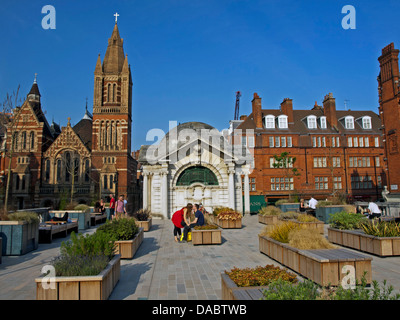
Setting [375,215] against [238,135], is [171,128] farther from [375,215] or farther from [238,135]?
[375,215]

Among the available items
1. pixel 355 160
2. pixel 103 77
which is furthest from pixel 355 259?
pixel 103 77

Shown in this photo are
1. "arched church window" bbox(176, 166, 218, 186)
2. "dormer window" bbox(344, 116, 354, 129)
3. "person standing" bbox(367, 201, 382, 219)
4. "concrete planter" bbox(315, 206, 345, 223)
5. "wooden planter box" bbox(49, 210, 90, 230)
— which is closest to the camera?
"person standing" bbox(367, 201, 382, 219)

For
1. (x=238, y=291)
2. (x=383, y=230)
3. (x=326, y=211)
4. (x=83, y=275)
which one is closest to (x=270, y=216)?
(x=326, y=211)

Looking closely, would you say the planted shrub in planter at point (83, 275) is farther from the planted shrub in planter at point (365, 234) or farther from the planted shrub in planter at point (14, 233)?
the planted shrub in planter at point (365, 234)

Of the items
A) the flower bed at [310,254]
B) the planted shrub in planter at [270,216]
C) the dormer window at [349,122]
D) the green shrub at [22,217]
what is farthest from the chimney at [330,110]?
the green shrub at [22,217]

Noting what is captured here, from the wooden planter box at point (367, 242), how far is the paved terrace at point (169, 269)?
0.28 metres

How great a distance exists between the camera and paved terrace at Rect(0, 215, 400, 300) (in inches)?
262

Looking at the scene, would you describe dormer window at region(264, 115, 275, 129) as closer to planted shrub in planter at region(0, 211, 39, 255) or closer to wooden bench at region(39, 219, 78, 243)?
wooden bench at region(39, 219, 78, 243)

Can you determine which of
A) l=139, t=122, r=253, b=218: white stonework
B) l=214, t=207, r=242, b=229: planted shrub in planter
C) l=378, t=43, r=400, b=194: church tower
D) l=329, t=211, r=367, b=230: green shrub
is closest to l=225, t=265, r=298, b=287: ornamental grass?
l=329, t=211, r=367, b=230: green shrub

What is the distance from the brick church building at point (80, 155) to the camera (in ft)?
168

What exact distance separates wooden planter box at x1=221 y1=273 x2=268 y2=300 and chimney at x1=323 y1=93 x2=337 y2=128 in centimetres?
4988

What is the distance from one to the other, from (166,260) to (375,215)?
37.3ft

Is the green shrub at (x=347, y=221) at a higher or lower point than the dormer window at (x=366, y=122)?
lower

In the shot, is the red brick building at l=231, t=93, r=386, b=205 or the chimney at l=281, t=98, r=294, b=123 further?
the chimney at l=281, t=98, r=294, b=123
